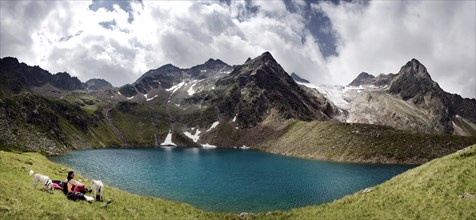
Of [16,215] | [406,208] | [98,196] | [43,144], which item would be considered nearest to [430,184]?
[406,208]

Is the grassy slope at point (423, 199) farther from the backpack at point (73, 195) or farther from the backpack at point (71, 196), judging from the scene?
the backpack at point (71, 196)

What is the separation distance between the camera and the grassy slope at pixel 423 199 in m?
32.1

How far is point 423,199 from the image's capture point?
116 feet

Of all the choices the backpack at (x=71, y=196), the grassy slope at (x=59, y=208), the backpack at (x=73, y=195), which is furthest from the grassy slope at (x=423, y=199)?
the backpack at (x=71, y=196)

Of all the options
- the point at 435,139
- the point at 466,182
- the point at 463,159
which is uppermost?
the point at 435,139

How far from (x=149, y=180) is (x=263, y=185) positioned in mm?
31307

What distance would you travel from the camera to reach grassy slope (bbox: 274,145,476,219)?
3209 cm

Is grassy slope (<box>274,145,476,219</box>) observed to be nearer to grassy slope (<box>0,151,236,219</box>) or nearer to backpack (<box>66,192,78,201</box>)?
grassy slope (<box>0,151,236,219</box>)

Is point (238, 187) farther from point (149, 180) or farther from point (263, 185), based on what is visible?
point (149, 180)

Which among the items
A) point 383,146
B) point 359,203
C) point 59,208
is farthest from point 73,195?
point 383,146

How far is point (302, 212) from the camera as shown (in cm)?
3978

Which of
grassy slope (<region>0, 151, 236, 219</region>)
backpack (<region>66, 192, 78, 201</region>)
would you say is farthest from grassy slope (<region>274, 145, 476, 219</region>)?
backpack (<region>66, 192, 78, 201</region>)

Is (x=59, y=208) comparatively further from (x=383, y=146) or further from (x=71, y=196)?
(x=383, y=146)

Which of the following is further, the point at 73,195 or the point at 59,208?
the point at 73,195
